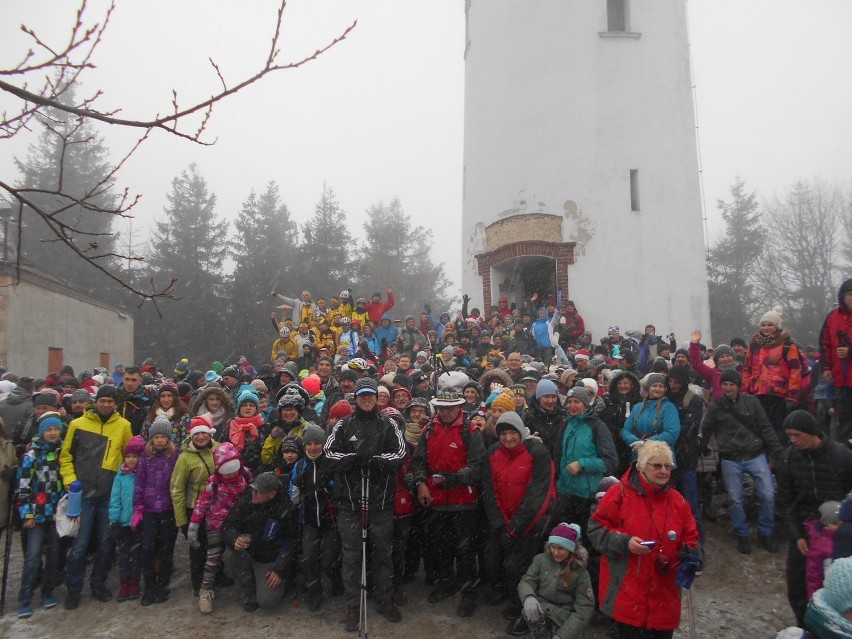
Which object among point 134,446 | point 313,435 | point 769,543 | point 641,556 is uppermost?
point 313,435

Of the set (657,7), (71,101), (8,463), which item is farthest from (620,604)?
(71,101)

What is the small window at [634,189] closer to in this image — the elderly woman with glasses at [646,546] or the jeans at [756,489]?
the jeans at [756,489]

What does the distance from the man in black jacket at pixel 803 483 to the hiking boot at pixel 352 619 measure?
3.32 metres

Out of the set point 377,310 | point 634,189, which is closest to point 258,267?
point 377,310

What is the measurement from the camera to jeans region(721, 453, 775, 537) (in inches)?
231

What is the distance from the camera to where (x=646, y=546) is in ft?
11.3

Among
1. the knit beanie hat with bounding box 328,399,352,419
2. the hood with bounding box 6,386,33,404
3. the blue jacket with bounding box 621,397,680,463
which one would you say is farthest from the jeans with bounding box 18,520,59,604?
the blue jacket with bounding box 621,397,680,463

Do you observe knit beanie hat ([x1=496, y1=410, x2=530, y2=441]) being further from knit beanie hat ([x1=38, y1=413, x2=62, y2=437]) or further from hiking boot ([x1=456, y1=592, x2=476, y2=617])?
knit beanie hat ([x1=38, y1=413, x2=62, y2=437])

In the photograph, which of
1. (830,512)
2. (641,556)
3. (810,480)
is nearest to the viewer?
(641,556)

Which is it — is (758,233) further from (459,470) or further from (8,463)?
(8,463)

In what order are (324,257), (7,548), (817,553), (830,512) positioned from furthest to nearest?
(324,257) → (7,548) → (817,553) → (830,512)

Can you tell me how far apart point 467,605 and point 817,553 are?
2.71m

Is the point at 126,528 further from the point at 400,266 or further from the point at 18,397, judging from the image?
the point at 400,266

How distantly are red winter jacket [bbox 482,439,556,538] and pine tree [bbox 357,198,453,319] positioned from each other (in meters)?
31.2
